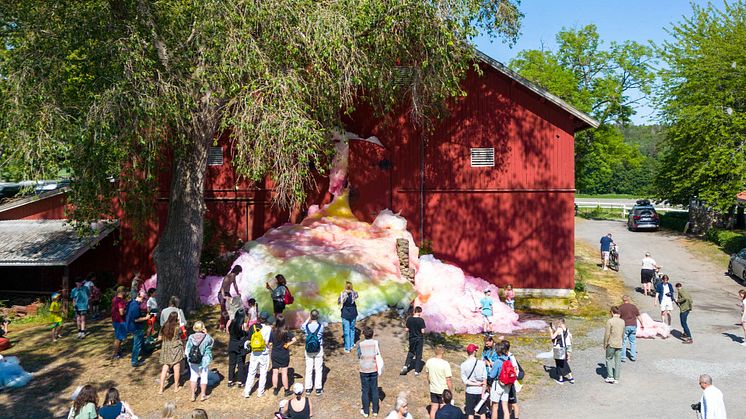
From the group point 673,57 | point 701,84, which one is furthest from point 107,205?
point 673,57

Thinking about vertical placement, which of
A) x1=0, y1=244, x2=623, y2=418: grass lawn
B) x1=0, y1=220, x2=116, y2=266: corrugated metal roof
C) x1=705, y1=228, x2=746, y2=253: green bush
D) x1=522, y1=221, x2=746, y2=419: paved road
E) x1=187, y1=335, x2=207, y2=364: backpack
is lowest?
x1=522, y1=221, x2=746, y2=419: paved road

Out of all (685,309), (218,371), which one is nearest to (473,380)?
(218,371)

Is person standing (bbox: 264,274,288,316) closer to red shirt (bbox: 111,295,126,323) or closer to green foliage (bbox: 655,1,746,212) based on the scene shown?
red shirt (bbox: 111,295,126,323)

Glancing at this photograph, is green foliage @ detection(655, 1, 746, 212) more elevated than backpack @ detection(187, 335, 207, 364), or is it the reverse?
green foliage @ detection(655, 1, 746, 212)

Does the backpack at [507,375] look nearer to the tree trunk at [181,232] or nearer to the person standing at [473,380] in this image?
the person standing at [473,380]

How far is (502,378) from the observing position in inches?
392

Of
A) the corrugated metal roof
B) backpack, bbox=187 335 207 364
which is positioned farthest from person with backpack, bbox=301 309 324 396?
the corrugated metal roof

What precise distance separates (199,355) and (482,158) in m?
12.7

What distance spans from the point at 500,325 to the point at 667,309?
4.94 metres

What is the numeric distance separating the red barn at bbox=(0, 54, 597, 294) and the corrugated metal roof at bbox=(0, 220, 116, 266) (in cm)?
206

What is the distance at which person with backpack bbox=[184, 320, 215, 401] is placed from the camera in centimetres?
1096

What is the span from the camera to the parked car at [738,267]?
23.2 metres

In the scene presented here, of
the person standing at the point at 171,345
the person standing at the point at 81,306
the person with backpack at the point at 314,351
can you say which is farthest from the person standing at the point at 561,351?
the person standing at the point at 81,306

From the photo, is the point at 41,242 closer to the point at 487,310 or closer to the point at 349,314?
the point at 349,314
